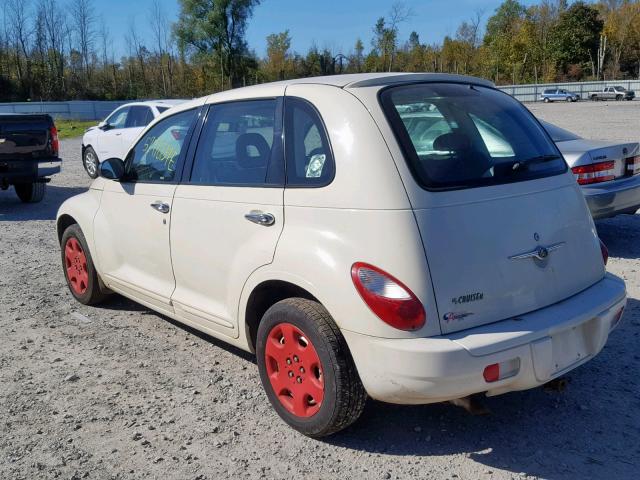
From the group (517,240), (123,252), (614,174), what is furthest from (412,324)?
(614,174)

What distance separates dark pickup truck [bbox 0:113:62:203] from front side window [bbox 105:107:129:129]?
10.8 ft

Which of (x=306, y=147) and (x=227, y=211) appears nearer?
(x=306, y=147)

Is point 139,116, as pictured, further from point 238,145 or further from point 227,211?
point 227,211

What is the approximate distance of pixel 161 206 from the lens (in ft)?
13.8

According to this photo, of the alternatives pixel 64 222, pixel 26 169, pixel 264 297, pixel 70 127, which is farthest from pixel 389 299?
pixel 70 127

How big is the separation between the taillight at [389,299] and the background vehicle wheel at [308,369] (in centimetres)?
31

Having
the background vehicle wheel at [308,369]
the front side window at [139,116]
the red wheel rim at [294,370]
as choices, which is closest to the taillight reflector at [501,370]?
the background vehicle wheel at [308,369]

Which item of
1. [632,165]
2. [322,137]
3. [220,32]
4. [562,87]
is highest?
[220,32]

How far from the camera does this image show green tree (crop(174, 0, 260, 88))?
58.5 m

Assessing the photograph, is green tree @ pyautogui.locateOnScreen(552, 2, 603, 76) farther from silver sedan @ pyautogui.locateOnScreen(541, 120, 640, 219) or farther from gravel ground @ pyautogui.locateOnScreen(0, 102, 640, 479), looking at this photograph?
gravel ground @ pyautogui.locateOnScreen(0, 102, 640, 479)

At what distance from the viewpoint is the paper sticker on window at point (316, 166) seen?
3220 mm

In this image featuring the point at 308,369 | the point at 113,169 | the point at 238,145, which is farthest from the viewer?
the point at 113,169

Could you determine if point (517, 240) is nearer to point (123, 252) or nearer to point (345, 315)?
point (345, 315)

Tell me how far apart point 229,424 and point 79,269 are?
8.62 feet
